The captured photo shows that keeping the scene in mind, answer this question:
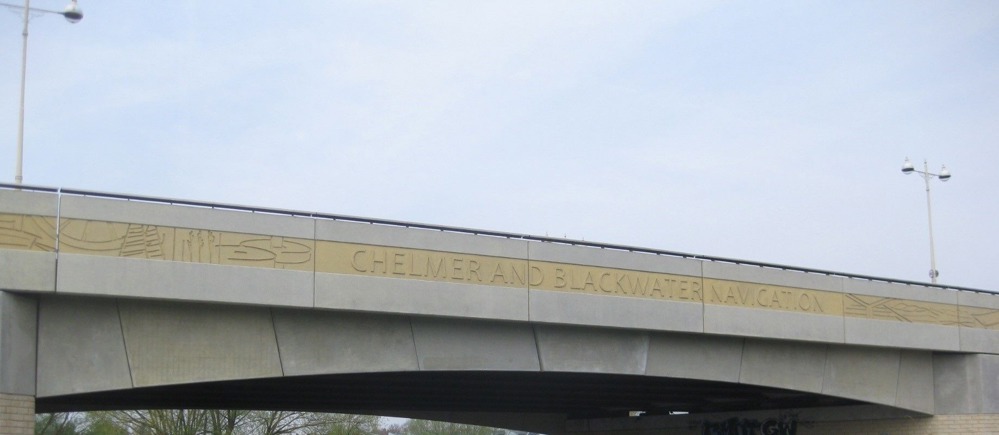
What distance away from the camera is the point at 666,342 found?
77.6ft

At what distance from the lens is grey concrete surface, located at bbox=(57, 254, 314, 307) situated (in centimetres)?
1642

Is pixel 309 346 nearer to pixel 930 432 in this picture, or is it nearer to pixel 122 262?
pixel 122 262

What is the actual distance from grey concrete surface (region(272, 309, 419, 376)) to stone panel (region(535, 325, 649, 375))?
2.90 meters

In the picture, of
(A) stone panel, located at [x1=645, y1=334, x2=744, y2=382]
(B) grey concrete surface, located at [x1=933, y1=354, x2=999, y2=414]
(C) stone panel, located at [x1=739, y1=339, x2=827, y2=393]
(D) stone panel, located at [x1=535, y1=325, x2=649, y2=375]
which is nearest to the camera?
(D) stone panel, located at [x1=535, y1=325, x2=649, y2=375]

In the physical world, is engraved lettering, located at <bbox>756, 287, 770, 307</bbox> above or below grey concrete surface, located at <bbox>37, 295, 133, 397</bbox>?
above

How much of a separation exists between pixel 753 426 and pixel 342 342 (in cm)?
1835

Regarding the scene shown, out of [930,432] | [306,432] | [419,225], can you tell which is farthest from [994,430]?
[306,432]

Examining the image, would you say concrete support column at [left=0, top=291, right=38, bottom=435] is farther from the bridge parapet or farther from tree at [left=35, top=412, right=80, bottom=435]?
tree at [left=35, top=412, right=80, bottom=435]

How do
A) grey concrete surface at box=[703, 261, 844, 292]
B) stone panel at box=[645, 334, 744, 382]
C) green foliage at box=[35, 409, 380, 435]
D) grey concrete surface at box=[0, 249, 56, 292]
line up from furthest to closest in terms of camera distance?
green foliage at box=[35, 409, 380, 435] < grey concrete surface at box=[703, 261, 844, 292] < stone panel at box=[645, 334, 744, 382] < grey concrete surface at box=[0, 249, 56, 292]

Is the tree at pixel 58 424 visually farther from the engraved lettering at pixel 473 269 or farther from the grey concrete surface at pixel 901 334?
the grey concrete surface at pixel 901 334

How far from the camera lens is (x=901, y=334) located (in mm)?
27672

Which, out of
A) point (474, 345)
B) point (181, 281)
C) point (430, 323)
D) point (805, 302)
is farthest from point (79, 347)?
point (805, 302)

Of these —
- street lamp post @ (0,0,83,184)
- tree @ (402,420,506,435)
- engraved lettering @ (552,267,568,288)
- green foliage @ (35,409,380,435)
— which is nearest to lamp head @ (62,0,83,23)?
street lamp post @ (0,0,83,184)

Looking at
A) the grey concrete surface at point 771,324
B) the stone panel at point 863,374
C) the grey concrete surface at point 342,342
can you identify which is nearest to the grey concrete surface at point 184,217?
the grey concrete surface at point 342,342
